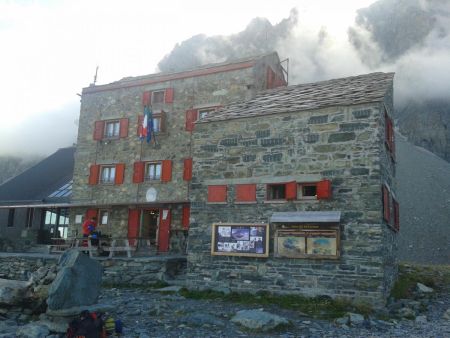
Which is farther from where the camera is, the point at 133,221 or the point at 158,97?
the point at 158,97

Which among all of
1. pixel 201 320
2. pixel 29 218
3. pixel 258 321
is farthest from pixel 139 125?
pixel 258 321

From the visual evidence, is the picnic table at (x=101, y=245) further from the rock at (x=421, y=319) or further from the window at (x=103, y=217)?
the rock at (x=421, y=319)

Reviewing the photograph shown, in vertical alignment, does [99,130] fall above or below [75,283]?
above

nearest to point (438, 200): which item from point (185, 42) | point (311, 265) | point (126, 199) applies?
point (126, 199)

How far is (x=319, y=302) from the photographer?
1186cm

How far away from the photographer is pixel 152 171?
23.3 metres

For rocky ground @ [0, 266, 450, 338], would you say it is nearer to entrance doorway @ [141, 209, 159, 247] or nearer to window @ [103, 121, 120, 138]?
entrance doorway @ [141, 209, 159, 247]

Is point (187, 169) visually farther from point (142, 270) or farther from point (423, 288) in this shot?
point (423, 288)

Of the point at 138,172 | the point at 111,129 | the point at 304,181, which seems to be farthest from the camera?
the point at 111,129

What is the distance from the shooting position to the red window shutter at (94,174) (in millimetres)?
24275

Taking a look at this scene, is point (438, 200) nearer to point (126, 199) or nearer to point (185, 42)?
point (126, 199)

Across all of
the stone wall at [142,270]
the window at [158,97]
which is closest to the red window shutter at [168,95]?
the window at [158,97]

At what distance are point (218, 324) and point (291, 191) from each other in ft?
16.2

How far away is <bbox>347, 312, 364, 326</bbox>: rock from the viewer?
998 cm
